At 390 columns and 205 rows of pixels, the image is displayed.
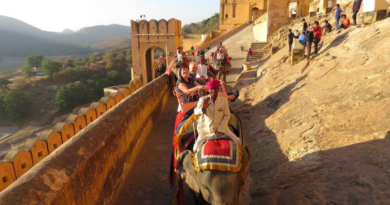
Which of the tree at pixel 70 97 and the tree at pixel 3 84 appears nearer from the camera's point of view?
the tree at pixel 70 97

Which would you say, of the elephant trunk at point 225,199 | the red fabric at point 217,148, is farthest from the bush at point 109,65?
the elephant trunk at point 225,199

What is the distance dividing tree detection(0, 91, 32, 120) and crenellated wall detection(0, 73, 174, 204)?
174 ft

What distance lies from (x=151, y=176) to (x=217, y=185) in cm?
240

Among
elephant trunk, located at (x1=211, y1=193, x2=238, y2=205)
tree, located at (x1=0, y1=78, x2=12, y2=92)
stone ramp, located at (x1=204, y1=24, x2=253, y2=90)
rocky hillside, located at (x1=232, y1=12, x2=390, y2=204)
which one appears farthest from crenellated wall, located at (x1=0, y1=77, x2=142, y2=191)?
tree, located at (x1=0, y1=78, x2=12, y2=92)

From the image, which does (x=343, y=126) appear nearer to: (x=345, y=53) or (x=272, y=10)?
(x=345, y=53)

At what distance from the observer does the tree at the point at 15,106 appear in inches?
1872

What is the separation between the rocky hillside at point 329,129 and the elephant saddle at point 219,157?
1.14 m

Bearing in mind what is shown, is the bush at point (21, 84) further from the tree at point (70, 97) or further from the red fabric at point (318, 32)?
the red fabric at point (318, 32)

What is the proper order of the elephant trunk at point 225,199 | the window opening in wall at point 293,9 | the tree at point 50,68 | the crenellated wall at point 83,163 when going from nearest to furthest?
the crenellated wall at point 83,163 < the elephant trunk at point 225,199 < the window opening in wall at point 293,9 < the tree at point 50,68

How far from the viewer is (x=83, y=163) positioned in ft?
8.88

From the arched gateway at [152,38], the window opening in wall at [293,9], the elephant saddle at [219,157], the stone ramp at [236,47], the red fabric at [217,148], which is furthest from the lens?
the window opening in wall at [293,9]

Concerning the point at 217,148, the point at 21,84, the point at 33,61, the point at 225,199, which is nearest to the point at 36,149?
the point at 217,148

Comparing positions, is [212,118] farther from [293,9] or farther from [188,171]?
[293,9]

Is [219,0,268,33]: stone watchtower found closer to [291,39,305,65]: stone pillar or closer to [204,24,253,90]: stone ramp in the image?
[204,24,253,90]: stone ramp
